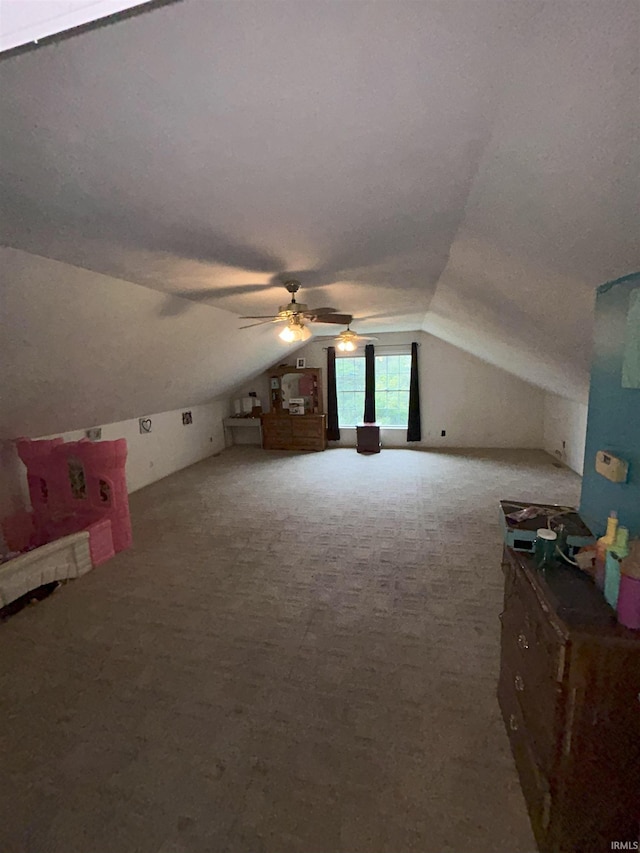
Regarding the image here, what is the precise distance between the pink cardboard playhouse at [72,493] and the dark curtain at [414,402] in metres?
5.19

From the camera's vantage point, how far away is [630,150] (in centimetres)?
89

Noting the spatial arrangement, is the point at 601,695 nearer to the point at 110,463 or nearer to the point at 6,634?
the point at 6,634

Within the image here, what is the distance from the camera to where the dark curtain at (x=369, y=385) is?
Answer: 285 inches

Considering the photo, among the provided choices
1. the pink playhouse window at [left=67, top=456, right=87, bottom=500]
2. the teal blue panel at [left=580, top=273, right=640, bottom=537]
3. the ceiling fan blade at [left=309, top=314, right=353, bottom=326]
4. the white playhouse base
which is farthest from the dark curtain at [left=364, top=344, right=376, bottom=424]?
the teal blue panel at [left=580, top=273, right=640, bottom=537]

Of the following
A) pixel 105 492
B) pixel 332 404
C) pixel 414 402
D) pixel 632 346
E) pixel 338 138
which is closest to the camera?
pixel 338 138

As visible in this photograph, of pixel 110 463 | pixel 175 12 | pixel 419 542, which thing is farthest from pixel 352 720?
pixel 110 463

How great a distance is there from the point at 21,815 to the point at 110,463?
2.41 metres

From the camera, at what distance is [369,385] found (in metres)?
7.29

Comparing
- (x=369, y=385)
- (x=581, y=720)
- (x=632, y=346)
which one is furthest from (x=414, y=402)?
(x=581, y=720)

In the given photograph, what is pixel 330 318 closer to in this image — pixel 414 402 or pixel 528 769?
pixel 528 769

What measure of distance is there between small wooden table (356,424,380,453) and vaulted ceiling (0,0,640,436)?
15.9 ft

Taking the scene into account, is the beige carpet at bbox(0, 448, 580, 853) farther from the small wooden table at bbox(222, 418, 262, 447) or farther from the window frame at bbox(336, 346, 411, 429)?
the small wooden table at bbox(222, 418, 262, 447)

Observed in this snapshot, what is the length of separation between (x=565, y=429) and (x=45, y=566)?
6.77m

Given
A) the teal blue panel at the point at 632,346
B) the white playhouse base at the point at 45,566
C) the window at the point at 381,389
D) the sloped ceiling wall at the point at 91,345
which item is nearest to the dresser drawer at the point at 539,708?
the teal blue panel at the point at 632,346
